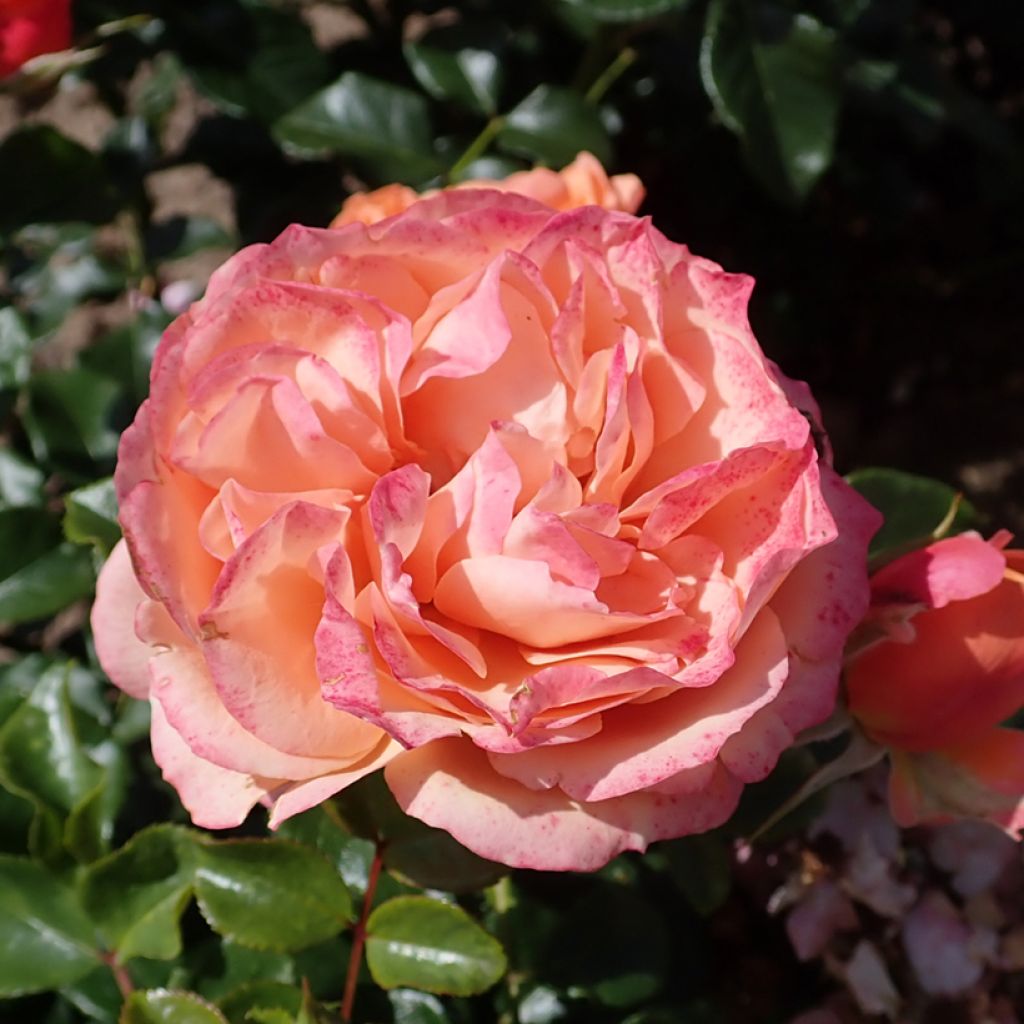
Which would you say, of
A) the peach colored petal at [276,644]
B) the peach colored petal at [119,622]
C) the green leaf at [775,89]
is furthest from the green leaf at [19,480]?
the green leaf at [775,89]

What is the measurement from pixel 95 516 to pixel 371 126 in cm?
43

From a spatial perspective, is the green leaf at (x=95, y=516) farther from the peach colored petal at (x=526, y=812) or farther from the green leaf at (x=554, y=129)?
the green leaf at (x=554, y=129)

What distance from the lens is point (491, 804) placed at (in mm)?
422

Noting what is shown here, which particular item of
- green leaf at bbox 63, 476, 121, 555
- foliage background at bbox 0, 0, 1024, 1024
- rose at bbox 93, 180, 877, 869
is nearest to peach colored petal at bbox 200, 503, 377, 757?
rose at bbox 93, 180, 877, 869

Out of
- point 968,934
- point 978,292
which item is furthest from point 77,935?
point 978,292

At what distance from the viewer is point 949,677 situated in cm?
52

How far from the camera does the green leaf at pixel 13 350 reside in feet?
2.76

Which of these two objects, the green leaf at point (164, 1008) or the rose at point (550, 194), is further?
the rose at point (550, 194)

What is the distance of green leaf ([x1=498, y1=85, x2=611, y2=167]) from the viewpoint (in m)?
0.88

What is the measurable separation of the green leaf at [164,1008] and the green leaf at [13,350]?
0.51 m

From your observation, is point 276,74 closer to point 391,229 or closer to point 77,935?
point 391,229

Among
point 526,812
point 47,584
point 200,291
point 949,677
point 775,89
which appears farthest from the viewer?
point 200,291

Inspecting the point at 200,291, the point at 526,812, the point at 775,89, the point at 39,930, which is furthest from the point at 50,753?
the point at 775,89

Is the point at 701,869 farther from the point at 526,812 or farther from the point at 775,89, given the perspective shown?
the point at 775,89
